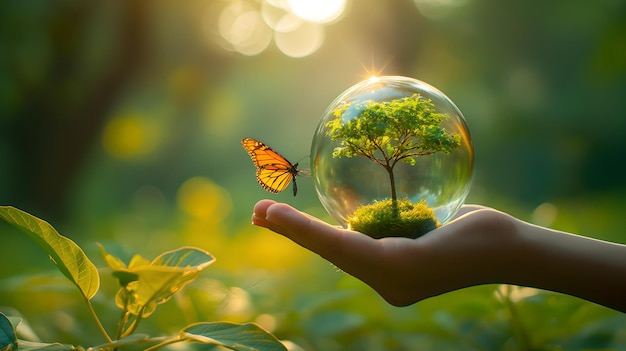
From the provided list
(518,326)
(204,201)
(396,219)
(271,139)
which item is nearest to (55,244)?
(396,219)

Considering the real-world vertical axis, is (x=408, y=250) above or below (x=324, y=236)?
above

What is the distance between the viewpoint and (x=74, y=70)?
649cm

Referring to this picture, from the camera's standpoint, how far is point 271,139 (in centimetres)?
1338

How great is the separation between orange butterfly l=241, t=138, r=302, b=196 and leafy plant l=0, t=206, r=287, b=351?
112cm

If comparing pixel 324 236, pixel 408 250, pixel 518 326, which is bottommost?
pixel 324 236

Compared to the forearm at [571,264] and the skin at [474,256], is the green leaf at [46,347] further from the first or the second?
the forearm at [571,264]

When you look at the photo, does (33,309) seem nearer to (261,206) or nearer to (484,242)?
(261,206)

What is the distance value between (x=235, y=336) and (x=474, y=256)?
89cm

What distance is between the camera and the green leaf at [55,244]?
1383 millimetres

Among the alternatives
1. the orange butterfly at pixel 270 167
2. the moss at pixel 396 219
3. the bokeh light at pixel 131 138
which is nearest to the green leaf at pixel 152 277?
the moss at pixel 396 219

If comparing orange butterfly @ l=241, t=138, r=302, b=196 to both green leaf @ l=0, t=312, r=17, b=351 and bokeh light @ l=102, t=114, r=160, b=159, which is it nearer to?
green leaf @ l=0, t=312, r=17, b=351

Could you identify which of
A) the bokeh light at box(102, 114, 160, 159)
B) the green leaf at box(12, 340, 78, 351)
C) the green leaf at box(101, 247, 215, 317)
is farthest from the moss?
the bokeh light at box(102, 114, 160, 159)

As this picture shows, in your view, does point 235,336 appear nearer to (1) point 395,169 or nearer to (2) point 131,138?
(1) point 395,169

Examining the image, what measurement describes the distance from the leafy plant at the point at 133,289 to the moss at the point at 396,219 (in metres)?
0.81
